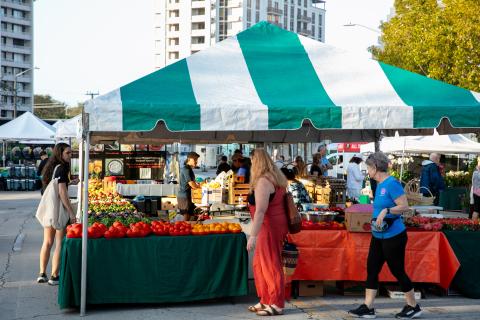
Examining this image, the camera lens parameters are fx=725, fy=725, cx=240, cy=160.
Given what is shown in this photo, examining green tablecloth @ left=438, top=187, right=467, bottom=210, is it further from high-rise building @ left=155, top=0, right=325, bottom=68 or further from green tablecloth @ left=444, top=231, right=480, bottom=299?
high-rise building @ left=155, top=0, right=325, bottom=68

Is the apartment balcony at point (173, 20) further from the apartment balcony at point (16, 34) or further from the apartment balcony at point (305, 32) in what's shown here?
the apartment balcony at point (305, 32)

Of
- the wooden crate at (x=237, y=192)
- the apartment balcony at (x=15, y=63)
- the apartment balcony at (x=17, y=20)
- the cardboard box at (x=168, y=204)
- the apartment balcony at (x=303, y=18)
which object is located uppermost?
the apartment balcony at (x=303, y=18)

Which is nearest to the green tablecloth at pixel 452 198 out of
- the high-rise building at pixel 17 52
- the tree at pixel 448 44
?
the tree at pixel 448 44

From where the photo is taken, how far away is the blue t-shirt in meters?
7.71

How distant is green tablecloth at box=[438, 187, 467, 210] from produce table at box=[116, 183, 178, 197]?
994 cm

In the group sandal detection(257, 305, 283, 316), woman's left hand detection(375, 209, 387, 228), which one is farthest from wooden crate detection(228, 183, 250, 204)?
woman's left hand detection(375, 209, 387, 228)

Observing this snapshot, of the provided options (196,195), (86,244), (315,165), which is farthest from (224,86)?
(315,165)

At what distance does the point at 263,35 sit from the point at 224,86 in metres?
1.85

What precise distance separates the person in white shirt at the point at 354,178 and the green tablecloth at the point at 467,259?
8233mm

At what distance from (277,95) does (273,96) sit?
0.07 metres

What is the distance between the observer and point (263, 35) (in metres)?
10.6

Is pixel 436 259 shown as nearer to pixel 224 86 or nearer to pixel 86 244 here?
pixel 224 86

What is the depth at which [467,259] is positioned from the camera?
9.12 m

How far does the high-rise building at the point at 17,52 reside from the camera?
127 meters
